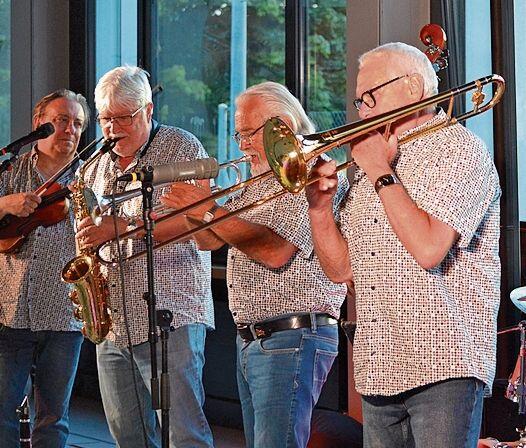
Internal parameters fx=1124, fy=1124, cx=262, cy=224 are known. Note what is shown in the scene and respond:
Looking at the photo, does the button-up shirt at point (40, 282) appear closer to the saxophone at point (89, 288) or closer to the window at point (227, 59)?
the saxophone at point (89, 288)

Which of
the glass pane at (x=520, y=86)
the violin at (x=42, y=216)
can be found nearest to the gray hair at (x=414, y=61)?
the violin at (x=42, y=216)

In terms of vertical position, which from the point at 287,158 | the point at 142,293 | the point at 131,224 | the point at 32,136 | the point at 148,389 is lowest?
the point at 148,389

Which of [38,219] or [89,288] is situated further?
[38,219]

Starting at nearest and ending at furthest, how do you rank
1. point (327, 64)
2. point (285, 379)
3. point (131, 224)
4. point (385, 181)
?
point (385, 181)
point (285, 379)
point (131, 224)
point (327, 64)

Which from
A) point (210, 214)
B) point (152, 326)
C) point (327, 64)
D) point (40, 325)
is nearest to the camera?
point (152, 326)

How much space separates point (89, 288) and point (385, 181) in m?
1.48

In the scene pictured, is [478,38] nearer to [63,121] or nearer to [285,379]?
[63,121]

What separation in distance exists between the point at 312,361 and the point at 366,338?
0.56m

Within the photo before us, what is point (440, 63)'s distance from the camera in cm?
369

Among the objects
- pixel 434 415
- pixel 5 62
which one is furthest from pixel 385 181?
pixel 5 62

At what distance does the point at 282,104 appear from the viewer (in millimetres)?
3332

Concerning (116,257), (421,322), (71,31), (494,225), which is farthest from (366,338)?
(71,31)

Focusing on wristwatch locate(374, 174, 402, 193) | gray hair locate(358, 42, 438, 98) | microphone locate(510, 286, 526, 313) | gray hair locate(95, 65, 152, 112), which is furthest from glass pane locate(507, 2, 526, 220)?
wristwatch locate(374, 174, 402, 193)

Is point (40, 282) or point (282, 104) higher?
point (282, 104)
